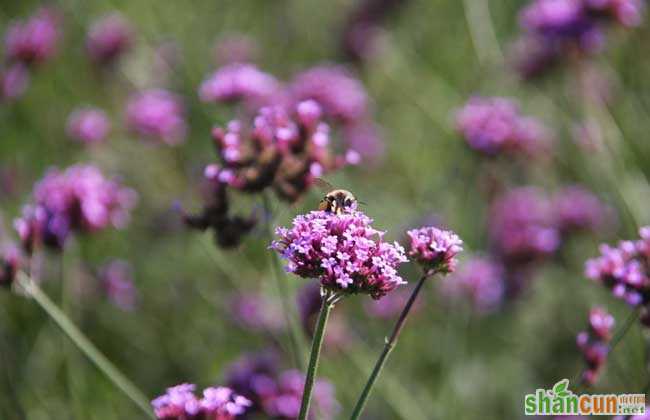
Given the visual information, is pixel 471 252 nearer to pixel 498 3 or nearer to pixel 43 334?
pixel 43 334

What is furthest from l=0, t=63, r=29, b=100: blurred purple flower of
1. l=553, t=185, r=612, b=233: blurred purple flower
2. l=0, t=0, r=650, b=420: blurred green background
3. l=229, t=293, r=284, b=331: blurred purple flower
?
l=553, t=185, r=612, b=233: blurred purple flower

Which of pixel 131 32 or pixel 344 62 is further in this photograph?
pixel 344 62

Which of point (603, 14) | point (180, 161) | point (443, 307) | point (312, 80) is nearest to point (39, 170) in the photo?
point (180, 161)

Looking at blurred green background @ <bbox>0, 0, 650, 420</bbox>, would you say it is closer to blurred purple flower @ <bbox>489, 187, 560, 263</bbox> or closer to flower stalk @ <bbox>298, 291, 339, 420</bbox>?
blurred purple flower @ <bbox>489, 187, 560, 263</bbox>

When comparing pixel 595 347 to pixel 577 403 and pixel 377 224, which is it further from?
pixel 377 224

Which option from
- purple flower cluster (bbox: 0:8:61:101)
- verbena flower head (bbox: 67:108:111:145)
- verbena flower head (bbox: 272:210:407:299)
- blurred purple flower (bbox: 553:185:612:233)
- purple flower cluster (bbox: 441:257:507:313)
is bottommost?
verbena flower head (bbox: 272:210:407:299)
